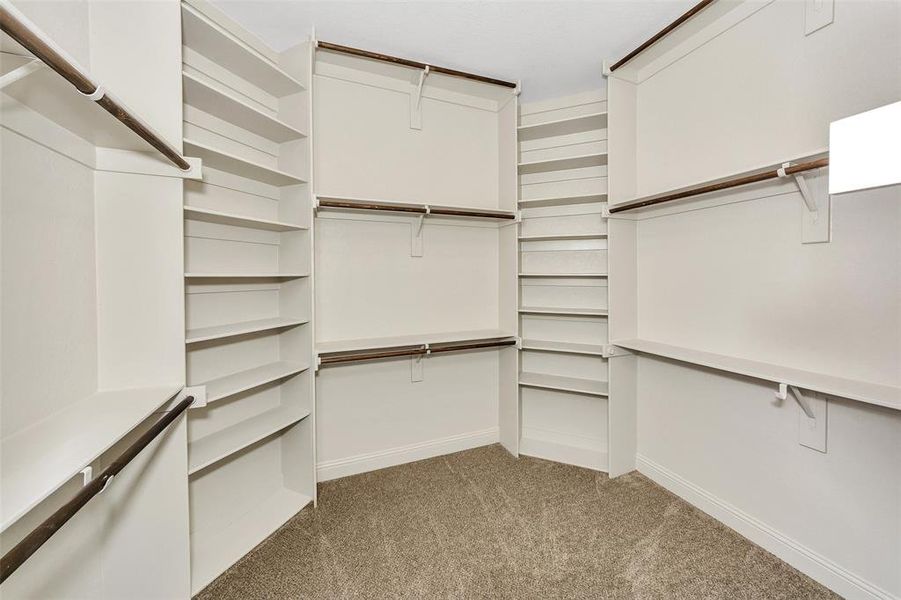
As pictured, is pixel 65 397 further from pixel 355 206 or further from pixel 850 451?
pixel 850 451

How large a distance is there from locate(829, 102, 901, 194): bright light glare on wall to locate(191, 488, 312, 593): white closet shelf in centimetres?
265

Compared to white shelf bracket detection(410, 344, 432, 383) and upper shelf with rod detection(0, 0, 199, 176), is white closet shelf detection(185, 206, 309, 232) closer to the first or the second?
upper shelf with rod detection(0, 0, 199, 176)

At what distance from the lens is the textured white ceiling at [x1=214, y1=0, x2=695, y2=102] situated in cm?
201

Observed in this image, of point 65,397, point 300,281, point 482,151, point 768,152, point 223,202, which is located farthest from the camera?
point 482,151

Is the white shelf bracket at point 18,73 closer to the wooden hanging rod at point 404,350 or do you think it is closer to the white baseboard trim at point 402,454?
the wooden hanging rod at point 404,350

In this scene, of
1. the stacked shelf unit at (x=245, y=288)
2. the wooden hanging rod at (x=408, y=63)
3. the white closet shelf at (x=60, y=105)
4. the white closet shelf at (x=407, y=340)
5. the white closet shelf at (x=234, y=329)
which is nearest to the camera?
the white closet shelf at (x=60, y=105)

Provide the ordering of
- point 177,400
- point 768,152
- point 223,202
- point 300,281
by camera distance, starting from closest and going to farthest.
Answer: point 177,400, point 768,152, point 223,202, point 300,281

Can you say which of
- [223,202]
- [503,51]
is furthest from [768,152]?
[223,202]

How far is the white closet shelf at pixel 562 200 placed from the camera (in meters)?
2.65

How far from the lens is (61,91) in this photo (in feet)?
3.33

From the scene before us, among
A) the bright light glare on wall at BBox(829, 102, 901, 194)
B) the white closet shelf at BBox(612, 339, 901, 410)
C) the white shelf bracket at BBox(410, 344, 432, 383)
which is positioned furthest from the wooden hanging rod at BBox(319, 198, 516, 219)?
the bright light glare on wall at BBox(829, 102, 901, 194)

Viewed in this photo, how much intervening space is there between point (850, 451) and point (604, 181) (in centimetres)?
196

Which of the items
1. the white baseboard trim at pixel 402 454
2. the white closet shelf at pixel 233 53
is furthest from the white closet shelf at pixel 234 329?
the white closet shelf at pixel 233 53

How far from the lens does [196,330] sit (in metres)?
1.93
